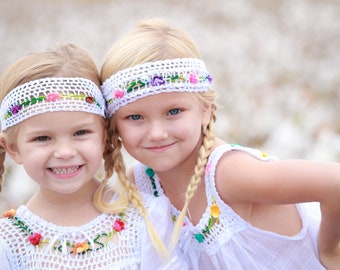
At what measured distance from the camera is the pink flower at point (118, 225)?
227 cm

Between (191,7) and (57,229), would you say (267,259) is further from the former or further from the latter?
(191,7)

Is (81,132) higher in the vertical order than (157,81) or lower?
lower

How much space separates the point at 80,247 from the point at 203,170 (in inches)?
22.9

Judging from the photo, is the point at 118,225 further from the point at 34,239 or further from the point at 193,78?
the point at 193,78

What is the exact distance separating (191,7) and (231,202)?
4696 millimetres

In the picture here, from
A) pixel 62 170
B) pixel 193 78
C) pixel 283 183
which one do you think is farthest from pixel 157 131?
pixel 283 183

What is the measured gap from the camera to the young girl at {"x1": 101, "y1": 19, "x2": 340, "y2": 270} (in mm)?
2205

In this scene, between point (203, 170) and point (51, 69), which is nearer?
point (51, 69)

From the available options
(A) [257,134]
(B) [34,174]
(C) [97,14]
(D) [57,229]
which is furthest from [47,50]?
(C) [97,14]

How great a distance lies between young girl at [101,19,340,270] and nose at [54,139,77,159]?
27 centimetres

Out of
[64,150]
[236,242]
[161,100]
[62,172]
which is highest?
[161,100]

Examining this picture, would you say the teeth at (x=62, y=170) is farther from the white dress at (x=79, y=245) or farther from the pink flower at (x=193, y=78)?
the pink flower at (x=193, y=78)

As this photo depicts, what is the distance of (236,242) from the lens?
2.39m

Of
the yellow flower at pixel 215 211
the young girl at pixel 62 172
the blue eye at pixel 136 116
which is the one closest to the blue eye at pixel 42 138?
the young girl at pixel 62 172
